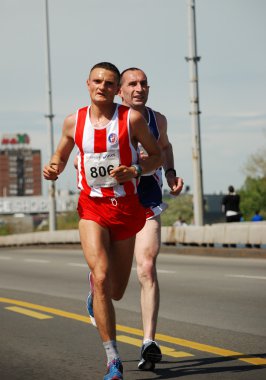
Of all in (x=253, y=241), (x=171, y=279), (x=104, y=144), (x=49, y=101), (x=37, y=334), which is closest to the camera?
(x=104, y=144)

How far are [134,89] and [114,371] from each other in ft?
7.70

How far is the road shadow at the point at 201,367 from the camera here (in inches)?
251

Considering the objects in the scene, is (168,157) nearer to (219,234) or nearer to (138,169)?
(138,169)

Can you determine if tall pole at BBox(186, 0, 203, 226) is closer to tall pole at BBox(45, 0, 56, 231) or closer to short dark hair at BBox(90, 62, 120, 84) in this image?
tall pole at BBox(45, 0, 56, 231)

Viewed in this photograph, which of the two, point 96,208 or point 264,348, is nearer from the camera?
point 96,208

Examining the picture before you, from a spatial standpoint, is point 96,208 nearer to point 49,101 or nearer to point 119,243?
point 119,243

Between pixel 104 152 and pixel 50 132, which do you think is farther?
pixel 50 132

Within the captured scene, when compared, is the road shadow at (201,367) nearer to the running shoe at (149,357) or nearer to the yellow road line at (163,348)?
the running shoe at (149,357)

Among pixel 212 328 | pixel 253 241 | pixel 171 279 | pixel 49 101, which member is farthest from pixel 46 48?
pixel 212 328

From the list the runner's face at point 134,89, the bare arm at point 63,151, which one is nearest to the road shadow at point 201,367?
the bare arm at point 63,151

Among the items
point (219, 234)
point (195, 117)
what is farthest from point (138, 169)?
point (195, 117)

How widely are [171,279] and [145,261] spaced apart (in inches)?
300

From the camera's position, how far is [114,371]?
5.91 meters

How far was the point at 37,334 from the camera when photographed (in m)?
8.54
